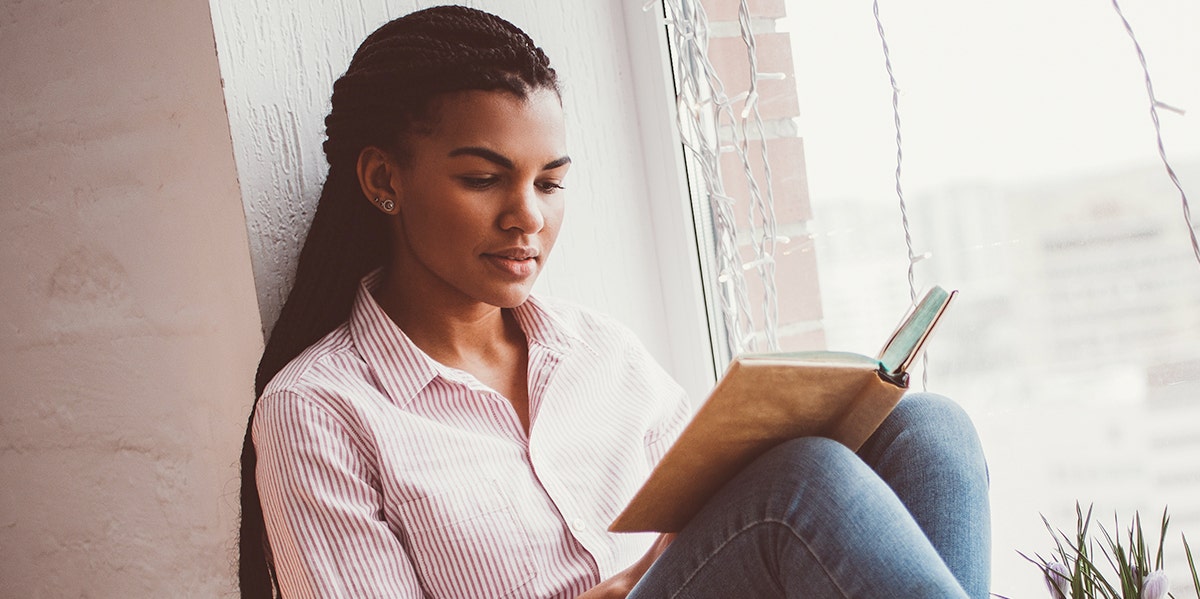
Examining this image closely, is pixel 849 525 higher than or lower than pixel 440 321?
lower

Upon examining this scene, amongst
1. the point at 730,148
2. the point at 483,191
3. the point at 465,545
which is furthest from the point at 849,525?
the point at 730,148

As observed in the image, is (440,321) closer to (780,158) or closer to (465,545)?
(465,545)

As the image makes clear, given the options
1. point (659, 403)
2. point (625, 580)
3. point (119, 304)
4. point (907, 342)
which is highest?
point (119, 304)

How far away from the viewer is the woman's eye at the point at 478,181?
3.24 ft

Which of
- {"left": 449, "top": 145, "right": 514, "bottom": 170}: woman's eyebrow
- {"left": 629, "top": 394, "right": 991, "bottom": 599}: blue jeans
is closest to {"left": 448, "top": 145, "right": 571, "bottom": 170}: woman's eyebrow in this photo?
{"left": 449, "top": 145, "right": 514, "bottom": 170}: woman's eyebrow

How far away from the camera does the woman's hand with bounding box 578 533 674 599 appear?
925mm

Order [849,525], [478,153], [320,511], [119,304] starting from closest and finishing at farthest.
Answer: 1. [849,525]
2. [320,511]
3. [478,153]
4. [119,304]

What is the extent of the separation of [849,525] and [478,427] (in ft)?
1.36

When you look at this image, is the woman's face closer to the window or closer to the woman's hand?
the woman's hand

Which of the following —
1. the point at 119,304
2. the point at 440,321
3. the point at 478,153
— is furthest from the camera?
the point at 119,304

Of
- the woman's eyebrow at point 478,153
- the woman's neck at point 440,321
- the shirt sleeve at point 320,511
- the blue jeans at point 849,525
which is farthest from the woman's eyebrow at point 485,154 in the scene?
the blue jeans at point 849,525

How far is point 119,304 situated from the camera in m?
1.19

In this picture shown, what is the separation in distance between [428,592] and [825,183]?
28.1 inches

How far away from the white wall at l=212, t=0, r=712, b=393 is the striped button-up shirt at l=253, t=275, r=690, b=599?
0.47 ft
